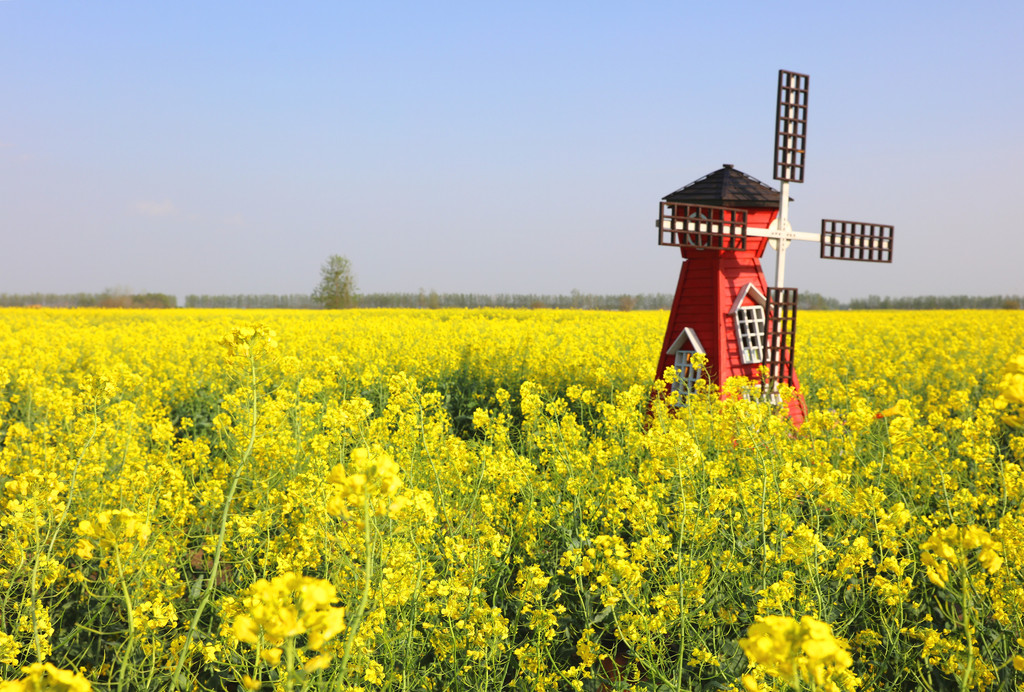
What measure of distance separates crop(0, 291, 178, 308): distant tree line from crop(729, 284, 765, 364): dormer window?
54.3m

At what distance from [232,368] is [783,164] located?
7.57m

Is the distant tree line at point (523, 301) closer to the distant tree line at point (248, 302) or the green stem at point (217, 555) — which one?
the distant tree line at point (248, 302)

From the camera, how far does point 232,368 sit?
2.79 metres

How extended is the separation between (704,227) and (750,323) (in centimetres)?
129

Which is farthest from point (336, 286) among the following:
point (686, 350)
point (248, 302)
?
point (686, 350)

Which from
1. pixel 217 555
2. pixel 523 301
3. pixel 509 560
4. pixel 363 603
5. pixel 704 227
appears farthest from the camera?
pixel 523 301

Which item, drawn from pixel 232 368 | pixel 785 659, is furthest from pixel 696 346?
pixel 785 659

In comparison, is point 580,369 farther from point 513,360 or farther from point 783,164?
point 783,164

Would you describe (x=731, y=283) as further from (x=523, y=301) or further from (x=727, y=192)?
(x=523, y=301)

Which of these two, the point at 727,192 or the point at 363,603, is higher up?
the point at 727,192

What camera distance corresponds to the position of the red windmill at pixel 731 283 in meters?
7.43

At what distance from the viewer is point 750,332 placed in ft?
25.2

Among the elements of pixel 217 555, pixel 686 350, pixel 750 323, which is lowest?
pixel 217 555

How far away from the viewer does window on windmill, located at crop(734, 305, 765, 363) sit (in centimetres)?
758
